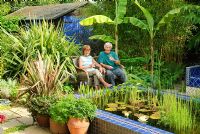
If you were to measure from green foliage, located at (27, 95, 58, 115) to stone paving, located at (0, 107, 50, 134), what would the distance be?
31cm

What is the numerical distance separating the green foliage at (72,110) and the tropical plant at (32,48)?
3.53 meters

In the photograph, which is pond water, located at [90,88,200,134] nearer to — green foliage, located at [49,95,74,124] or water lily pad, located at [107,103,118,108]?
water lily pad, located at [107,103,118,108]

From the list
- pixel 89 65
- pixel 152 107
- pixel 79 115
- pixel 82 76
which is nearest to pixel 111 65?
pixel 89 65

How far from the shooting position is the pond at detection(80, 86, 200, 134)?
17.7 feet

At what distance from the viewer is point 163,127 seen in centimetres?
563

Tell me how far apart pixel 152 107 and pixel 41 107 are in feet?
6.75

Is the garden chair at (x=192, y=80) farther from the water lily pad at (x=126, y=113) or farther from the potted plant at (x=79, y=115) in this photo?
the potted plant at (x=79, y=115)

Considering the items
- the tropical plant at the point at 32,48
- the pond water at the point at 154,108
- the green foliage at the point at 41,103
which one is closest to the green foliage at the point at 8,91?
the tropical plant at the point at 32,48

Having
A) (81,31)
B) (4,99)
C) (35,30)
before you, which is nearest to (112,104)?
(4,99)

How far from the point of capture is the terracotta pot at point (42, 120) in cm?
631

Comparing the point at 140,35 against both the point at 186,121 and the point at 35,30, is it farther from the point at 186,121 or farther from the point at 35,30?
the point at 186,121

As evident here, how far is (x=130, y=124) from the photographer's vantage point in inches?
210

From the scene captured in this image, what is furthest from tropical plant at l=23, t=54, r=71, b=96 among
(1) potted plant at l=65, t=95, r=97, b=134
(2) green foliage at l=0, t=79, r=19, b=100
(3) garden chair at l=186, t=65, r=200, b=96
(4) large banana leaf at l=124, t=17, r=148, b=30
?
(4) large banana leaf at l=124, t=17, r=148, b=30

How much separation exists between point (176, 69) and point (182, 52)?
1135mm
